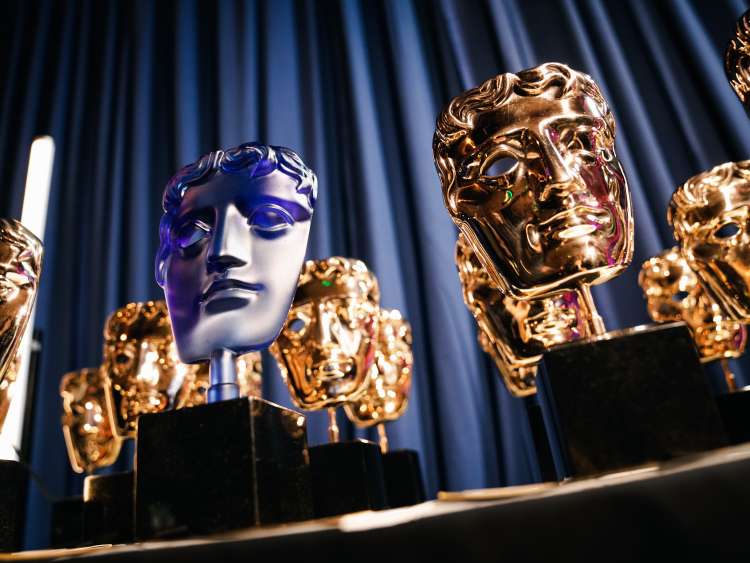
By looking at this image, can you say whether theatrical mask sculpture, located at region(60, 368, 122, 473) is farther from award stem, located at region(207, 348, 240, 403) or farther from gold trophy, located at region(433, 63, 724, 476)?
gold trophy, located at region(433, 63, 724, 476)

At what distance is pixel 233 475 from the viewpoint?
557 mm

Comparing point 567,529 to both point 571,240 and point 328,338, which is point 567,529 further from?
point 328,338

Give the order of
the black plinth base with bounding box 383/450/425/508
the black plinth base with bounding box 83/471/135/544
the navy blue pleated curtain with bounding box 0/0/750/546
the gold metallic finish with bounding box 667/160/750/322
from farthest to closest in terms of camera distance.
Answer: the navy blue pleated curtain with bounding box 0/0/750/546
the black plinth base with bounding box 383/450/425/508
the black plinth base with bounding box 83/471/135/544
the gold metallic finish with bounding box 667/160/750/322

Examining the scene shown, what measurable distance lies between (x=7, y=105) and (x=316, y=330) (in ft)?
8.03

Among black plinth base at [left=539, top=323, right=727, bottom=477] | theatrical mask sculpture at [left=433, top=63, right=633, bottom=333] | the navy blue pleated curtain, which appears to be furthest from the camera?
the navy blue pleated curtain

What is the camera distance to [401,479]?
1.10 m

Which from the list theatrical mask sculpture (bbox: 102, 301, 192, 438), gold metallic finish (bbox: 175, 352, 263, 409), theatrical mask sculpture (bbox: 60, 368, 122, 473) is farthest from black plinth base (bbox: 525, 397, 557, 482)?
theatrical mask sculpture (bbox: 60, 368, 122, 473)

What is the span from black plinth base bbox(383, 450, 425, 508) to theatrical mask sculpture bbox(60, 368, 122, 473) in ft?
1.74

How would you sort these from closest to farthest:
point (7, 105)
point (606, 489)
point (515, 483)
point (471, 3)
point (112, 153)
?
point (606, 489) < point (515, 483) < point (471, 3) < point (112, 153) < point (7, 105)

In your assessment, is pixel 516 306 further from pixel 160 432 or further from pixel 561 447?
pixel 160 432

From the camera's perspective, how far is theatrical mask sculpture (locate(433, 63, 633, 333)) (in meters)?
0.61

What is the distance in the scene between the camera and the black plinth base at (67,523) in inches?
43.0

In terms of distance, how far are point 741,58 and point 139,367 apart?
93 cm

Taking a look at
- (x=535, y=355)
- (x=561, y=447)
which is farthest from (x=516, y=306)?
(x=561, y=447)
